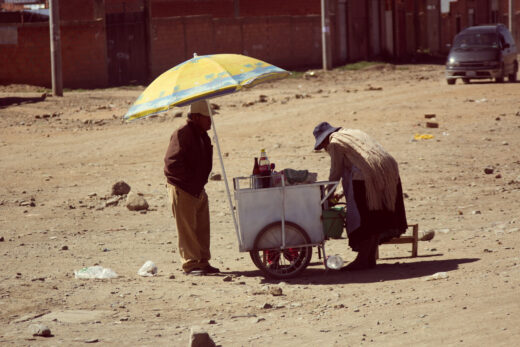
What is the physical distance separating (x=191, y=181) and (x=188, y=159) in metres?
0.21

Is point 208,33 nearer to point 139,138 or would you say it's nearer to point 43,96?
point 43,96

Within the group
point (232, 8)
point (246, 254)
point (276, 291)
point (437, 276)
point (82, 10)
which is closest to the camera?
point (276, 291)

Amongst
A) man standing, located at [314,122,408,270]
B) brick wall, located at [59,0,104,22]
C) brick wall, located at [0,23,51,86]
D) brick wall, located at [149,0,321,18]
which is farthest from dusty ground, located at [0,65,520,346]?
brick wall, located at [149,0,321,18]

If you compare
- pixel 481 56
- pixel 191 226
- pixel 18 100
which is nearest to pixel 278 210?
pixel 191 226

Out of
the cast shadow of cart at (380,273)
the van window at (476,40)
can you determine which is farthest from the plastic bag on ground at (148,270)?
the van window at (476,40)

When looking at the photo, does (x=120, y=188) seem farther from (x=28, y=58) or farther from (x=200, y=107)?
(x=28, y=58)

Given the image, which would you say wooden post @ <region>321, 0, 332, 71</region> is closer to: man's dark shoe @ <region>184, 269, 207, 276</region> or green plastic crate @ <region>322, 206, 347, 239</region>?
man's dark shoe @ <region>184, 269, 207, 276</region>

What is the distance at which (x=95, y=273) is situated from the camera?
8414mm

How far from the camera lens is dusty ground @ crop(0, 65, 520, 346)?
21.4ft

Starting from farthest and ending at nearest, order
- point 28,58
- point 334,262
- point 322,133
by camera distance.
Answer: point 28,58 < point 334,262 < point 322,133

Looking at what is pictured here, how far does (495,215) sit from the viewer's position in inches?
427

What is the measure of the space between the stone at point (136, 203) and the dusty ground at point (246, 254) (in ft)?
0.38

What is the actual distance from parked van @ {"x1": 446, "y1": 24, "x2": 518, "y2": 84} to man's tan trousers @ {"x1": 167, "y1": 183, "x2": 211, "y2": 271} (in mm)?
19459

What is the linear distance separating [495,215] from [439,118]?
27.3ft
